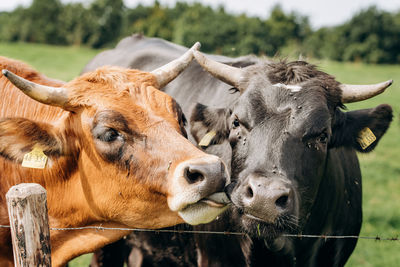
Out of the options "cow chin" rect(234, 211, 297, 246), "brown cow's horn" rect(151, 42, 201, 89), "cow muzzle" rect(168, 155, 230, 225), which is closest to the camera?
"cow muzzle" rect(168, 155, 230, 225)

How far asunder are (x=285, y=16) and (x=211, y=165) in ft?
179

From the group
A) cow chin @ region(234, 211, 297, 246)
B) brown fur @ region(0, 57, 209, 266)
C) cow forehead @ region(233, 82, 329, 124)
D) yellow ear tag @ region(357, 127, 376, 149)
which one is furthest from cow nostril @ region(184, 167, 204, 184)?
yellow ear tag @ region(357, 127, 376, 149)

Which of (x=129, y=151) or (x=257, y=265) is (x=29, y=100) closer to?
(x=129, y=151)

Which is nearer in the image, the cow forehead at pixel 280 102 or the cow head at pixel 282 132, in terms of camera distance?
the cow head at pixel 282 132

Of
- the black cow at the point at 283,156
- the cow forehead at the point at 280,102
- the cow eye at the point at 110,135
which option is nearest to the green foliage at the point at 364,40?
the black cow at the point at 283,156

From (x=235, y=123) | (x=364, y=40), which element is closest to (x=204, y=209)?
(x=235, y=123)

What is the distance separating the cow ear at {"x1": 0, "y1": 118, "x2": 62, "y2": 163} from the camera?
299 centimetres

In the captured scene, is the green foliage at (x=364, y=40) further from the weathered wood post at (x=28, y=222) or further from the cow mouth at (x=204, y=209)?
the weathered wood post at (x=28, y=222)

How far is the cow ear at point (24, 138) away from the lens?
299cm

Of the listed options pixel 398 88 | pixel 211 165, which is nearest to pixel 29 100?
pixel 211 165

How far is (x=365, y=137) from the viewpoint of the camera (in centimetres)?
377

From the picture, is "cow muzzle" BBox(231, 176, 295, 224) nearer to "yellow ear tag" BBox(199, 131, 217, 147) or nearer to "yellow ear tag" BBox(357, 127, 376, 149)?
"yellow ear tag" BBox(199, 131, 217, 147)

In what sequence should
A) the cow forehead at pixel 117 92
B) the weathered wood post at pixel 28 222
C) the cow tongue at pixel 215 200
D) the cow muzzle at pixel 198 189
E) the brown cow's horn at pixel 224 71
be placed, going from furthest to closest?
the brown cow's horn at pixel 224 71 < the cow forehead at pixel 117 92 < the cow tongue at pixel 215 200 < the cow muzzle at pixel 198 189 < the weathered wood post at pixel 28 222

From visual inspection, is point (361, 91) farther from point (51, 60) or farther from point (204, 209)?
point (51, 60)
